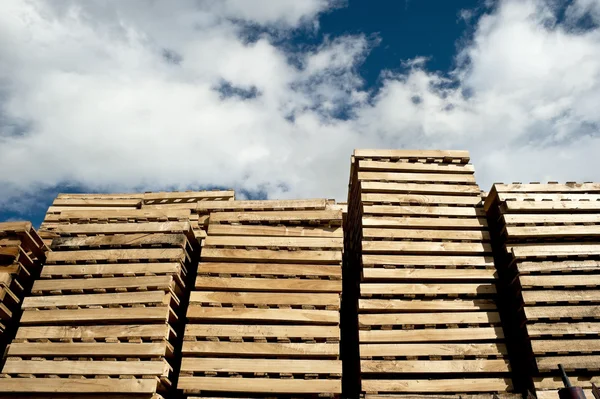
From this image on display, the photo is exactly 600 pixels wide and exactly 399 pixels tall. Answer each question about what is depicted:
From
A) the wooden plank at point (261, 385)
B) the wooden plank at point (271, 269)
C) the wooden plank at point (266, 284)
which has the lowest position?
the wooden plank at point (261, 385)

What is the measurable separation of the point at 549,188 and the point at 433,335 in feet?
8.75

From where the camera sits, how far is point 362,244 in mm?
6270

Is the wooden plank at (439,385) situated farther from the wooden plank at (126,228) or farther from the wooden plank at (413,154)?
the wooden plank at (413,154)

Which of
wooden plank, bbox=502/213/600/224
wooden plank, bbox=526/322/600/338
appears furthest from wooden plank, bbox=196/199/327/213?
wooden plank, bbox=526/322/600/338

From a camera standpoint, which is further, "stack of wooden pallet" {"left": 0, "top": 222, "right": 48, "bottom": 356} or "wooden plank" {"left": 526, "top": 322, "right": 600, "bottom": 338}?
"stack of wooden pallet" {"left": 0, "top": 222, "right": 48, "bottom": 356}

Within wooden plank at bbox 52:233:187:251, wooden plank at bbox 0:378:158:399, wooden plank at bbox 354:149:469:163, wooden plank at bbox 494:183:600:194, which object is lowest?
wooden plank at bbox 0:378:158:399

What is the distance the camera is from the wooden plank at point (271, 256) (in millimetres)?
6125

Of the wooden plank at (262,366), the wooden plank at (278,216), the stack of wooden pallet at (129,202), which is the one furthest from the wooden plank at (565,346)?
the stack of wooden pallet at (129,202)

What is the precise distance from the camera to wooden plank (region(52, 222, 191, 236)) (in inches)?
251

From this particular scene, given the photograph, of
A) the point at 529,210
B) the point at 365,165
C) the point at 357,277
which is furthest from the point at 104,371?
the point at 529,210

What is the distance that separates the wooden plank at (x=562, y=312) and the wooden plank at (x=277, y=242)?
237 centimetres

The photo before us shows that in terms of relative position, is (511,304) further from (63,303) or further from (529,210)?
(63,303)

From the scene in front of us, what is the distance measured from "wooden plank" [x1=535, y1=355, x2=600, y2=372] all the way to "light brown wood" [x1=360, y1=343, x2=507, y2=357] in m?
0.43

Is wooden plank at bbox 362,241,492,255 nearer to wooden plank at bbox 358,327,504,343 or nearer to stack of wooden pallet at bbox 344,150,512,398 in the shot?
stack of wooden pallet at bbox 344,150,512,398
